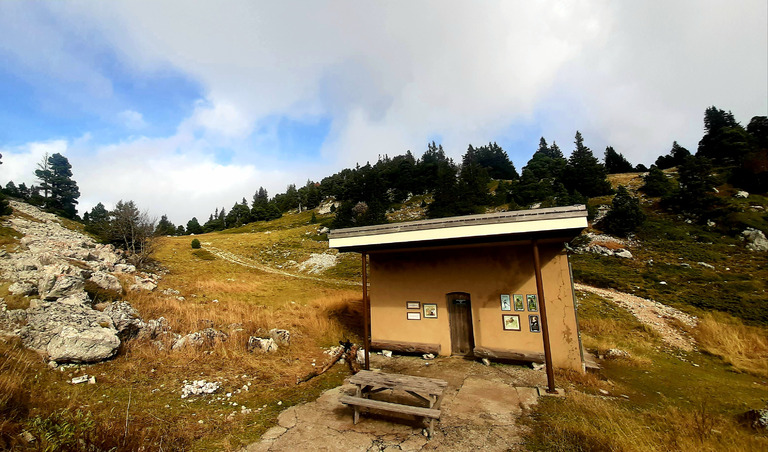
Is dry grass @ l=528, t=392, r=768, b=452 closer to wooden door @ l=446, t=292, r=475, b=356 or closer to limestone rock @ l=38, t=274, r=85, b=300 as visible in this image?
wooden door @ l=446, t=292, r=475, b=356

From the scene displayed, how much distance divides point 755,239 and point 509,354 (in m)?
33.8

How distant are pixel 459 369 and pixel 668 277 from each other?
24697 mm

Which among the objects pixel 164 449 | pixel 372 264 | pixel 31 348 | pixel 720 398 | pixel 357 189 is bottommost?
pixel 720 398

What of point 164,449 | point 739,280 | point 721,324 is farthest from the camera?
point 739,280

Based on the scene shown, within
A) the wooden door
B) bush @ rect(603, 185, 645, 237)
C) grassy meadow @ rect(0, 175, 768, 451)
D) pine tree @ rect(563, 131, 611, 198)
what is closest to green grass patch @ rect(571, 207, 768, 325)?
grassy meadow @ rect(0, 175, 768, 451)

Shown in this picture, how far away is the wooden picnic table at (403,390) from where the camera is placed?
19.7 ft

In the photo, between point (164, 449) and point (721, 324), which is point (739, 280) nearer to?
point (721, 324)

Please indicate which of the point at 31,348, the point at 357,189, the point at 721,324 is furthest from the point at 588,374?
the point at 357,189

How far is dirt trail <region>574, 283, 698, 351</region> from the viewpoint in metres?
15.1

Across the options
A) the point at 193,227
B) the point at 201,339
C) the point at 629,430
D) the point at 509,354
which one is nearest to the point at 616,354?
the point at 509,354

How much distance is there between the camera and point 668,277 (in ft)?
79.7

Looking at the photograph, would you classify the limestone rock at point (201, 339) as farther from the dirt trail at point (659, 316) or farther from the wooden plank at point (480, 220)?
the dirt trail at point (659, 316)

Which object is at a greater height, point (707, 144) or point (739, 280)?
point (707, 144)

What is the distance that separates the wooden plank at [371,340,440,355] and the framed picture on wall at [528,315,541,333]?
131 inches
